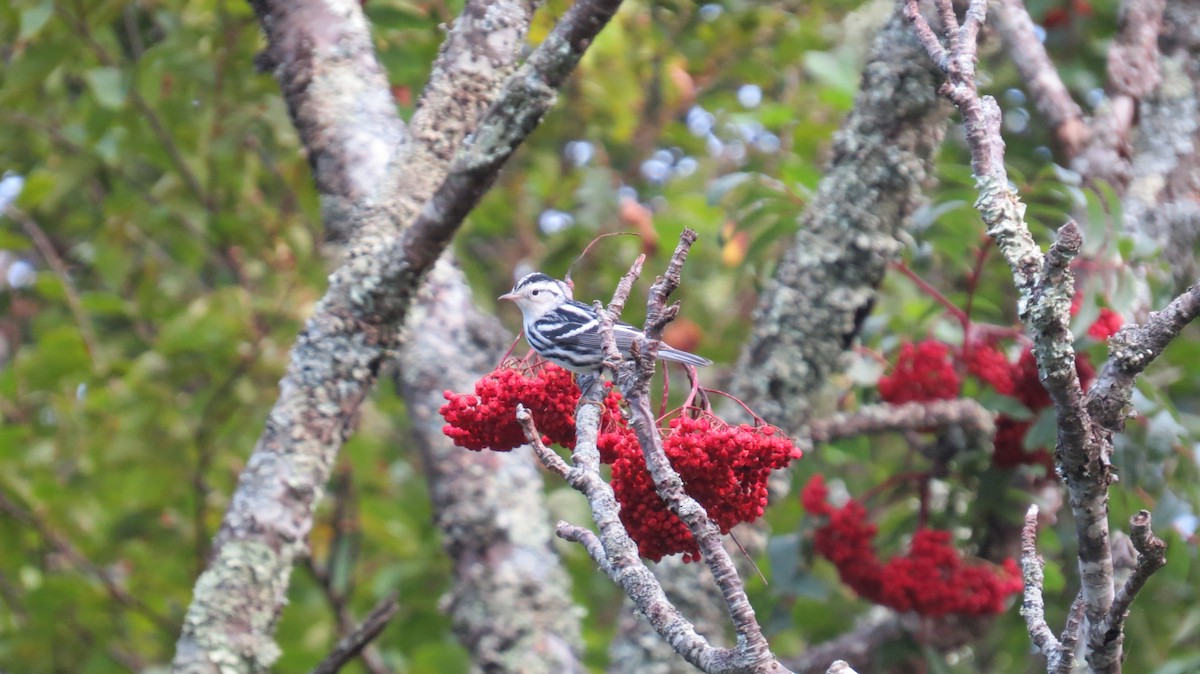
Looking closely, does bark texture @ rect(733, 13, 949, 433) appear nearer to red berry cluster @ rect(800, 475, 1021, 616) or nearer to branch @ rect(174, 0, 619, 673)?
red berry cluster @ rect(800, 475, 1021, 616)

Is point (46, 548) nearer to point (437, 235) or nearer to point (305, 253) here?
point (305, 253)

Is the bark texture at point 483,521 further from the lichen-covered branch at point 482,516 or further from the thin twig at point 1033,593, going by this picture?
the thin twig at point 1033,593

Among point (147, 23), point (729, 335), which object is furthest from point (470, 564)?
point (147, 23)

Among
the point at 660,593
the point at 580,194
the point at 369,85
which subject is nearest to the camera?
the point at 660,593

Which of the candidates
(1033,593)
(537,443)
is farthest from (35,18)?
(1033,593)

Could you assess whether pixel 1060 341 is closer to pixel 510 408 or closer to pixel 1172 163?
pixel 510 408

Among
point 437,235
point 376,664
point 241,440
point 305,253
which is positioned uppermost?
point 437,235

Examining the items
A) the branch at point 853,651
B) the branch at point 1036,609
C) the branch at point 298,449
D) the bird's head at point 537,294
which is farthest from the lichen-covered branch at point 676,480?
the branch at point 853,651
